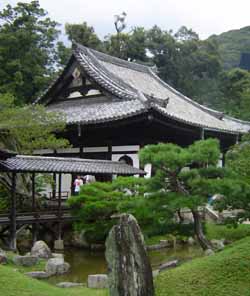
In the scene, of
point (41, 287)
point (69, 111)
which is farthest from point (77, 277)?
point (69, 111)

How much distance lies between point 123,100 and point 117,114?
213 centimetres

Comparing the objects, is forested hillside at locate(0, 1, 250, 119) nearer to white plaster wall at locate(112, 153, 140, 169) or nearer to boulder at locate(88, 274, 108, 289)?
white plaster wall at locate(112, 153, 140, 169)

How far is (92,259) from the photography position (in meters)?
13.2

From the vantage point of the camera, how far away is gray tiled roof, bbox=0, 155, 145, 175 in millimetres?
13414

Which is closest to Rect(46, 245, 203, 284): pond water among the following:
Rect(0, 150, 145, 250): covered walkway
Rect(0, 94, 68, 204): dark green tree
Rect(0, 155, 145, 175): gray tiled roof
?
Rect(0, 150, 145, 250): covered walkway

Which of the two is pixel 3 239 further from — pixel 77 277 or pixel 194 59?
pixel 194 59

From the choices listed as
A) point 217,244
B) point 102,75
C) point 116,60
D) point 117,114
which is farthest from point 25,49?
point 217,244

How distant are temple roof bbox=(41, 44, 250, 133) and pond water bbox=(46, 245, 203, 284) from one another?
16.6 ft

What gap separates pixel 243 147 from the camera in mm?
11281

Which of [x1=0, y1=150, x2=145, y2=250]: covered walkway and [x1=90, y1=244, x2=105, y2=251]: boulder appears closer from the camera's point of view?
[x1=0, y1=150, x2=145, y2=250]: covered walkway

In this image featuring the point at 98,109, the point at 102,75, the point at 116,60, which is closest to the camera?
the point at 98,109

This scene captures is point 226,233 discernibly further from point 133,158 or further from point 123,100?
point 123,100

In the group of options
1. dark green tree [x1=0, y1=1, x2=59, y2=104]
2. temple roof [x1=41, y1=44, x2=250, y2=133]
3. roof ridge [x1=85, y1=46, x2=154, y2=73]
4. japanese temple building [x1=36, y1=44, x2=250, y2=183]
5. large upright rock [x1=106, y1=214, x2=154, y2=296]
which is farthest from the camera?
dark green tree [x1=0, y1=1, x2=59, y2=104]

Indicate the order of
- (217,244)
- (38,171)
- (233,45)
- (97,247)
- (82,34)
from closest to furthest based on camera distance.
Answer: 1. (217,244)
2. (38,171)
3. (97,247)
4. (82,34)
5. (233,45)
